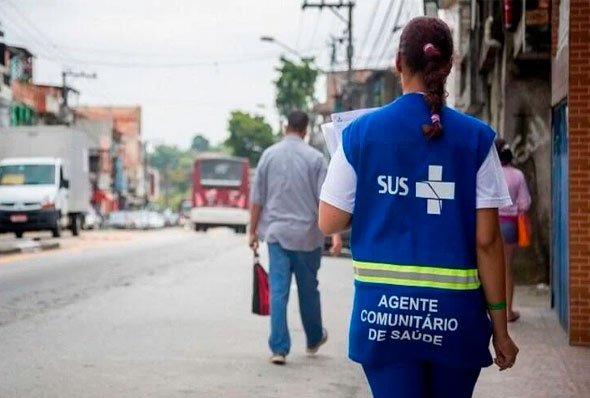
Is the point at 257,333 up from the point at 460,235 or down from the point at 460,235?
down

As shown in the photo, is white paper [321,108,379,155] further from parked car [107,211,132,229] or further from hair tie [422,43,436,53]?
parked car [107,211,132,229]

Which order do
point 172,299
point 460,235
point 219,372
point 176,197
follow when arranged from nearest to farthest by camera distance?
point 460,235 < point 219,372 < point 172,299 < point 176,197

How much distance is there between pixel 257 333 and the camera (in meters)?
11.2

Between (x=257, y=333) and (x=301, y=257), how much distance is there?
2.10 meters

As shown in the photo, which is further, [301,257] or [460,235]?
[301,257]

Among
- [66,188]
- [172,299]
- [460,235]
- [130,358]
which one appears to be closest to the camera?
[460,235]

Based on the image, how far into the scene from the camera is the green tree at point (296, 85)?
341 ft

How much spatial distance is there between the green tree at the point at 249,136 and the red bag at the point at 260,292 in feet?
361

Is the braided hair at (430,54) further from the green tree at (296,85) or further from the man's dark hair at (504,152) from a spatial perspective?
the green tree at (296,85)

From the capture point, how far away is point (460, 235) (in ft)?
13.0

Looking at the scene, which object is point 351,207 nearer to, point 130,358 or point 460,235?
point 460,235

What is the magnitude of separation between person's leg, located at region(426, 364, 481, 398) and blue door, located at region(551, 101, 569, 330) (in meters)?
7.03

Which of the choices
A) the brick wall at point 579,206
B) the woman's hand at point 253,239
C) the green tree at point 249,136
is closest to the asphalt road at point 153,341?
the woman's hand at point 253,239

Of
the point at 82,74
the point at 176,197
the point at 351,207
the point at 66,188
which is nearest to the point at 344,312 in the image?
the point at 351,207
